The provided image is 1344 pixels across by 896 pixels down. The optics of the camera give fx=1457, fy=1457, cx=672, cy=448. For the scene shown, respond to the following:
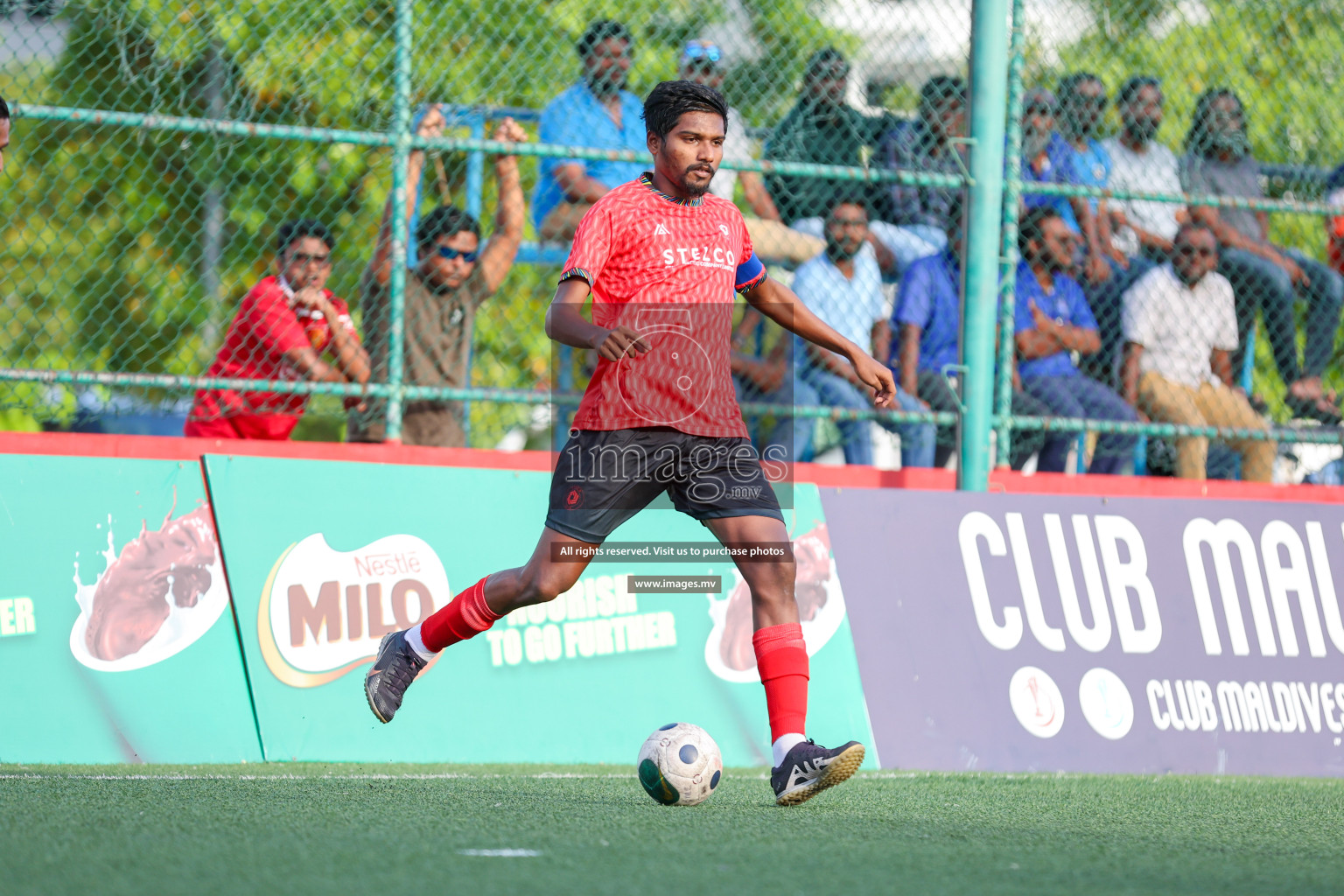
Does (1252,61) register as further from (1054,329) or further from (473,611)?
(473,611)

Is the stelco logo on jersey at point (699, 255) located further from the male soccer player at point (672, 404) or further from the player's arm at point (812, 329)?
the player's arm at point (812, 329)

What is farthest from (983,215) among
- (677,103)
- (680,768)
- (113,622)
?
(113,622)

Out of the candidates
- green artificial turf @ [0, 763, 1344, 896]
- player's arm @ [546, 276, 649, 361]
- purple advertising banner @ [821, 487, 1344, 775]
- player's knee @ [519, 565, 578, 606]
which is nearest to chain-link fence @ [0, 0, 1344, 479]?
purple advertising banner @ [821, 487, 1344, 775]

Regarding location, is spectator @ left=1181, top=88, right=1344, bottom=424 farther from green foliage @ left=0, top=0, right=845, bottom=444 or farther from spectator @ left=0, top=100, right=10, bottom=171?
spectator @ left=0, top=100, right=10, bottom=171

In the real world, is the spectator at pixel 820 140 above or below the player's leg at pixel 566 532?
above

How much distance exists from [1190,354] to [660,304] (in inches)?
160

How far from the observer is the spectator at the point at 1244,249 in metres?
7.84

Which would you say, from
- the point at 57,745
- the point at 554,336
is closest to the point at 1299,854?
the point at 554,336

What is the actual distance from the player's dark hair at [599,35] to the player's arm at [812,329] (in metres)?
2.76

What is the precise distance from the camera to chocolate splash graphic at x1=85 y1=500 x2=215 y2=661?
553cm

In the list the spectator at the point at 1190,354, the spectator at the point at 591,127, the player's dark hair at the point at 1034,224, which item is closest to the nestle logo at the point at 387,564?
the spectator at the point at 591,127

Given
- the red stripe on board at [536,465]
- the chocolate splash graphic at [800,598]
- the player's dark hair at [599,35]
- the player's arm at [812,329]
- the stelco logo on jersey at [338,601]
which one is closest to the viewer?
the player's arm at [812,329]

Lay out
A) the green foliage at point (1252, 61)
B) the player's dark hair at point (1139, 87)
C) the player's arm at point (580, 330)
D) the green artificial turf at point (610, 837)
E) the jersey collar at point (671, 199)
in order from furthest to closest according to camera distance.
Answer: the green foliage at point (1252, 61) < the player's dark hair at point (1139, 87) < the jersey collar at point (671, 199) < the player's arm at point (580, 330) < the green artificial turf at point (610, 837)

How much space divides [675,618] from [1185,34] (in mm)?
4565
